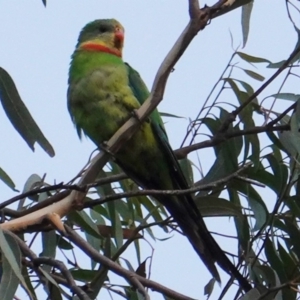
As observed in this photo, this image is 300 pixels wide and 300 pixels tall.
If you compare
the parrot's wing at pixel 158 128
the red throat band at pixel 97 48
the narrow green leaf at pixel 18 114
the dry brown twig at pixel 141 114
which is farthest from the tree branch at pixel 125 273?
the red throat band at pixel 97 48

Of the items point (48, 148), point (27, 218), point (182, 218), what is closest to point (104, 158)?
point (48, 148)

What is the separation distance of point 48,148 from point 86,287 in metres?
0.32

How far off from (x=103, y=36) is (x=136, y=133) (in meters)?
0.61

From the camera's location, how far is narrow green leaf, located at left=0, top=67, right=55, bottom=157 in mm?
1529

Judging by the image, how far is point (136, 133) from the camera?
6.16 feet

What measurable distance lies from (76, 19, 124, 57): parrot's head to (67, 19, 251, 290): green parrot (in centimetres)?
24

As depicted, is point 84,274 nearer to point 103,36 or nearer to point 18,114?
point 18,114

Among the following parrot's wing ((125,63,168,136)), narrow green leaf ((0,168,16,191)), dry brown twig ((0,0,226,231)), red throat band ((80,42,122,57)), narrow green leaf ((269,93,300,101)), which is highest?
red throat band ((80,42,122,57))

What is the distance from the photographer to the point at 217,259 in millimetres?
1694

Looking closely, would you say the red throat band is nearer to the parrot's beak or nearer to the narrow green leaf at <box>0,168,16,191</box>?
the parrot's beak

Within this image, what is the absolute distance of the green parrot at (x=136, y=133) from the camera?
5.80 ft

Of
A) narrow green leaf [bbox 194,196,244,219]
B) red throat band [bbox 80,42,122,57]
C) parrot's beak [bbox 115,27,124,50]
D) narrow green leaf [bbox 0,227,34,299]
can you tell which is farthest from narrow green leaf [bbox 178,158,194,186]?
narrow green leaf [bbox 0,227,34,299]

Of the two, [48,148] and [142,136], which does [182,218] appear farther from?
[48,148]

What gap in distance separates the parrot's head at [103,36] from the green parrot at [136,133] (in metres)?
0.24
